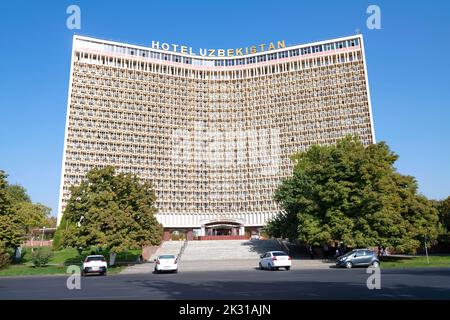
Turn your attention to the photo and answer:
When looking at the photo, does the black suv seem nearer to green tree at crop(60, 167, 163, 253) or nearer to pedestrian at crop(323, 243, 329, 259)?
pedestrian at crop(323, 243, 329, 259)

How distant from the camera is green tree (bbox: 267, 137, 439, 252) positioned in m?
37.3

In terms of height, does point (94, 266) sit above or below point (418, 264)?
→ above

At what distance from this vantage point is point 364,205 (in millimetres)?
38156

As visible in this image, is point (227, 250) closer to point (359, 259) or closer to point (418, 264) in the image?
point (359, 259)

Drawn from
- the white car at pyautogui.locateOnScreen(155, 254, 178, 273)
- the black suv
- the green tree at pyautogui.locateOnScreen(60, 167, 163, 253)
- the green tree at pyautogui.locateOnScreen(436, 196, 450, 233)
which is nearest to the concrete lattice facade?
the green tree at pyautogui.locateOnScreen(436, 196, 450, 233)

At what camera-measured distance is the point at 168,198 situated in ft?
355

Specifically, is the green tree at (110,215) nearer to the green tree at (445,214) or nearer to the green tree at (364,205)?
the green tree at (364,205)

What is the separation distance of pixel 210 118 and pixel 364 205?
83205 mm

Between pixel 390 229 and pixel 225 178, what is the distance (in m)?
78.6

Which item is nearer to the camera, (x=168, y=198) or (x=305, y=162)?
(x=305, y=162)

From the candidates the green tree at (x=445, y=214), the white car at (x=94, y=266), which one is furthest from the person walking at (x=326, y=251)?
the white car at (x=94, y=266)

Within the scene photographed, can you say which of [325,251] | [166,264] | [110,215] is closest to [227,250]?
[325,251]

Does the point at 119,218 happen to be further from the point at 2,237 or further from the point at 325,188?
the point at 325,188
